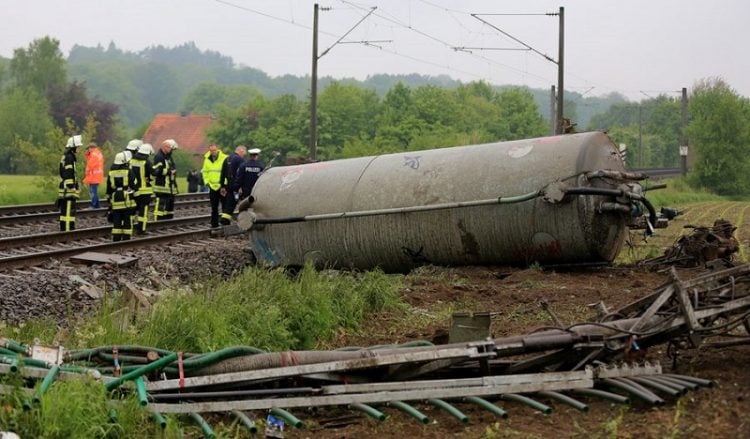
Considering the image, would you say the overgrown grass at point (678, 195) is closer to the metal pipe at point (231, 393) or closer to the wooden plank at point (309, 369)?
the wooden plank at point (309, 369)

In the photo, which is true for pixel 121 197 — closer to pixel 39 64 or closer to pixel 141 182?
pixel 141 182

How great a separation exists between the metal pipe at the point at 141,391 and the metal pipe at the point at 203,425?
0.88 ft

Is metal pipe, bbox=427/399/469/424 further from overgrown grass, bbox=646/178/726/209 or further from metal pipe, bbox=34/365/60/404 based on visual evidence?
overgrown grass, bbox=646/178/726/209

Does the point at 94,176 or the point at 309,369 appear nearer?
the point at 309,369

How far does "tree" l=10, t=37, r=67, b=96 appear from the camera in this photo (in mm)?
107438

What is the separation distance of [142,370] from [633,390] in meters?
2.58

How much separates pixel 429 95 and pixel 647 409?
6180cm

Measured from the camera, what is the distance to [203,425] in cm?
489

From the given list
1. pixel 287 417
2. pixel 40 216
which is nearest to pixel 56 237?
pixel 40 216

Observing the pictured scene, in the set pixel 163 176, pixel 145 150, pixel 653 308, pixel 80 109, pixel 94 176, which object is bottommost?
pixel 653 308

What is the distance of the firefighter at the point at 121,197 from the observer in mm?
14737

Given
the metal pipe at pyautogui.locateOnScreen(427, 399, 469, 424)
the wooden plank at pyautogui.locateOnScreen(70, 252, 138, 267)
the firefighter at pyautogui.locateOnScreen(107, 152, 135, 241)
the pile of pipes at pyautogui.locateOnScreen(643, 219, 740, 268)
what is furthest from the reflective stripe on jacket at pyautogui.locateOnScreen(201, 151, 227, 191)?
the metal pipe at pyautogui.locateOnScreen(427, 399, 469, 424)

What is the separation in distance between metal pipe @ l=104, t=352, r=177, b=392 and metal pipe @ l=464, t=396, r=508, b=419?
164cm

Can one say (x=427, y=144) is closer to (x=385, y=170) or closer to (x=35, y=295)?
(x=385, y=170)
